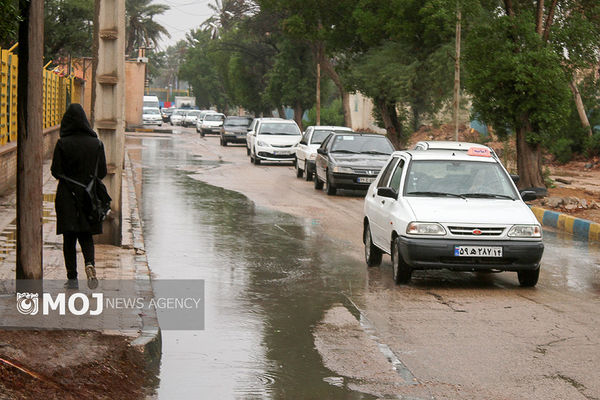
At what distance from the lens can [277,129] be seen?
37.4 metres

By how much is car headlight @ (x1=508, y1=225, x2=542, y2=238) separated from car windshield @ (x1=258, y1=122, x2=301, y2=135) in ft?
86.6

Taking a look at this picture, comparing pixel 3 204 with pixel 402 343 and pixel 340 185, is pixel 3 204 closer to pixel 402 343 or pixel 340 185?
pixel 340 185

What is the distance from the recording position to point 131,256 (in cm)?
1217

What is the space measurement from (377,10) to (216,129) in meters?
27.7

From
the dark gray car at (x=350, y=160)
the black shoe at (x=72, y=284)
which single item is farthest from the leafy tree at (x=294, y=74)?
the black shoe at (x=72, y=284)

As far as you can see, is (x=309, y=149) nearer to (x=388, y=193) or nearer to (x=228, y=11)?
(x=388, y=193)

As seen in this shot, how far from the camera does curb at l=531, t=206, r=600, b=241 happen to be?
687 inches

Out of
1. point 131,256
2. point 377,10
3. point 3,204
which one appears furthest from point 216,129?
point 131,256

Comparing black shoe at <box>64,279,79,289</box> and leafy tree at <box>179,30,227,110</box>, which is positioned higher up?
leafy tree at <box>179,30,227,110</box>

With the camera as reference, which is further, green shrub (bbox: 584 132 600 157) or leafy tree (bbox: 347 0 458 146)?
leafy tree (bbox: 347 0 458 146)

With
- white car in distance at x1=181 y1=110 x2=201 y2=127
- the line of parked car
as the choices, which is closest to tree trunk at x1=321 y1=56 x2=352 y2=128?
the line of parked car

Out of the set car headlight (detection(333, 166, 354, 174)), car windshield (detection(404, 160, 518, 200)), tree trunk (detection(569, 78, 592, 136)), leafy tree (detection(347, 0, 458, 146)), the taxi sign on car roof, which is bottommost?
car headlight (detection(333, 166, 354, 174))

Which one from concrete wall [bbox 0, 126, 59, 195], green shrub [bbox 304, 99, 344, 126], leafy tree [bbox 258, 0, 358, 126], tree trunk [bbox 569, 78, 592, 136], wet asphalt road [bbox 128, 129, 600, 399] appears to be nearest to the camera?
wet asphalt road [bbox 128, 129, 600, 399]

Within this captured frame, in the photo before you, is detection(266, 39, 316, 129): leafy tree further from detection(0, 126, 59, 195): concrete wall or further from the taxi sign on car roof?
the taxi sign on car roof
